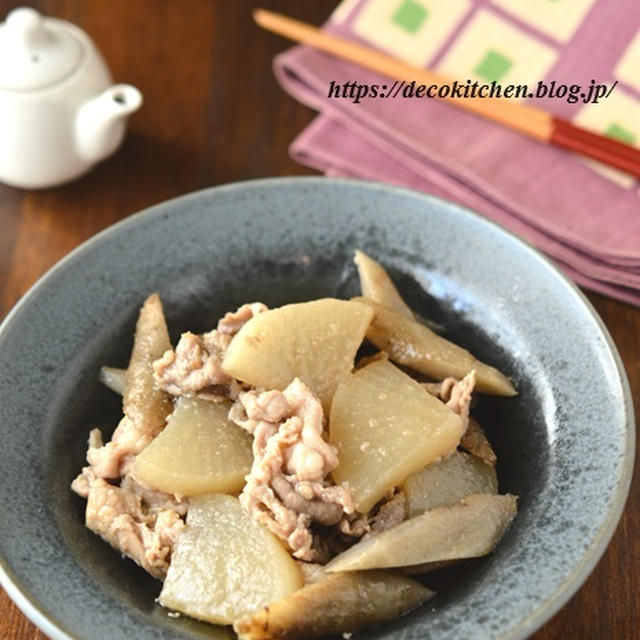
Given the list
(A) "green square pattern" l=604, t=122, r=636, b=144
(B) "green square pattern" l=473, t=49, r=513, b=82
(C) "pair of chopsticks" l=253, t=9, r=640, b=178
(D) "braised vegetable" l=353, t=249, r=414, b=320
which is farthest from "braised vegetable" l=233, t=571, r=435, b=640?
(B) "green square pattern" l=473, t=49, r=513, b=82

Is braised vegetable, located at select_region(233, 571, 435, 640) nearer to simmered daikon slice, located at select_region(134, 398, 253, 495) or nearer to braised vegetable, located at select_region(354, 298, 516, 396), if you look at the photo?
simmered daikon slice, located at select_region(134, 398, 253, 495)

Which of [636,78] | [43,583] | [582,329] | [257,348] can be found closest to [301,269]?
[257,348]

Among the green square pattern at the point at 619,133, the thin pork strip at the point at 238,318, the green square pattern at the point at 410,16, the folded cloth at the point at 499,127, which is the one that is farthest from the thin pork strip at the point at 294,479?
the green square pattern at the point at 410,16

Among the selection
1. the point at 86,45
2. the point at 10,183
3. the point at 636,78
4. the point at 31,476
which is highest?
the point at 636,78

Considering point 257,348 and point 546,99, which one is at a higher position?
point 546,99

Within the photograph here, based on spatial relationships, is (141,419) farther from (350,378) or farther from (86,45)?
(86,45)
